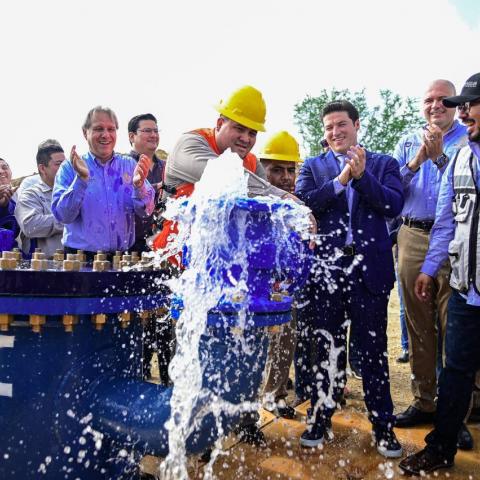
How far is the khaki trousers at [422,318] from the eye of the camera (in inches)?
131

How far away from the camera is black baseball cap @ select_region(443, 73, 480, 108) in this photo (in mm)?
2656

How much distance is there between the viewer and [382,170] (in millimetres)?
3068

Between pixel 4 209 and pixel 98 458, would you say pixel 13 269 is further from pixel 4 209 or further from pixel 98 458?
pixel 4 209

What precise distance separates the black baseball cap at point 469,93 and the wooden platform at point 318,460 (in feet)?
6.34

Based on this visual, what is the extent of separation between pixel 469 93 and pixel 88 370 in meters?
2.30

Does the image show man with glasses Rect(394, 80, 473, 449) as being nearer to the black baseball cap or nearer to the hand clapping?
the black baseball cap

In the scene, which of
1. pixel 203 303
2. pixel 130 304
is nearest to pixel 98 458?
pixel 130 304

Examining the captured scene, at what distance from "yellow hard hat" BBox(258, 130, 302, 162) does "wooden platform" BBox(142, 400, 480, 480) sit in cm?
183

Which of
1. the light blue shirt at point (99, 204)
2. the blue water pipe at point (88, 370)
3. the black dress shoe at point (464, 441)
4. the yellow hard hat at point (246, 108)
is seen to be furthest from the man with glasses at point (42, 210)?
the black dress shoe at point (464, 441)

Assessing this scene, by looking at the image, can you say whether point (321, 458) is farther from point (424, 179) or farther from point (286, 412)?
point (424, 179)

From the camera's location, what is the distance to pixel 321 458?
278 centimetres

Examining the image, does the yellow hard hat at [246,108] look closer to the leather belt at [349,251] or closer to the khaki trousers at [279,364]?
the leather belt at [349,251]

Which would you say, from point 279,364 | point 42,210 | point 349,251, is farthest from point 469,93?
point 42,210

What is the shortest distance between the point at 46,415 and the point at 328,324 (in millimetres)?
1653
